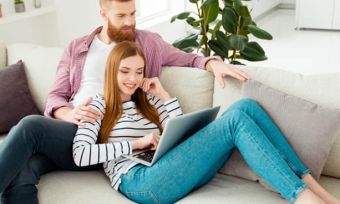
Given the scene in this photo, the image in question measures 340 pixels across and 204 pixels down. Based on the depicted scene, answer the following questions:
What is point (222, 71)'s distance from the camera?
1990 millimetres

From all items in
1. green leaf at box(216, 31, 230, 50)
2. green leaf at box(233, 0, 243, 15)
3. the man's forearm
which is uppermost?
green leaf at box(233, 0, 243, 15)

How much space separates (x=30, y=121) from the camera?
172cm

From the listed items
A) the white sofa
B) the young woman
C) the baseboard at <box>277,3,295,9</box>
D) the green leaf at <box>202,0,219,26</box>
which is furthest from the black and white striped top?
the baseboard at <box>277,3,295,9</box>

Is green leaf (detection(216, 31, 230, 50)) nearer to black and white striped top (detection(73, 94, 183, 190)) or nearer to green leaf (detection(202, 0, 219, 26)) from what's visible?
green leaf (detection(202, 0, 219, 26))

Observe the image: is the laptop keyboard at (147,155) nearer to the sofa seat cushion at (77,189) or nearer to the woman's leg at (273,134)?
the sofa seat cushion at (77,189)

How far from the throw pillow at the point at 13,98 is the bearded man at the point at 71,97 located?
248mm

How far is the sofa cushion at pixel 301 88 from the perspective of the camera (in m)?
1.80

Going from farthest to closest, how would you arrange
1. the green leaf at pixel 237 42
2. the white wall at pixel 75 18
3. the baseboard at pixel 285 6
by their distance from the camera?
1. the baseboard at pixel 285 6
2. the white wall at pixel 75 18
3. the green leaf at pixel 237 42

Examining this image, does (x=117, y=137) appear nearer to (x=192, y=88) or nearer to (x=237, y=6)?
(x=192, y=88)

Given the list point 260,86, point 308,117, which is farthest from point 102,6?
point 308,117

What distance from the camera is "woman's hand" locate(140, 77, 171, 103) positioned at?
6.56ft


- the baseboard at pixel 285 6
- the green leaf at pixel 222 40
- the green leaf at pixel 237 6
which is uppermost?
the green leaf at pixel 237 6

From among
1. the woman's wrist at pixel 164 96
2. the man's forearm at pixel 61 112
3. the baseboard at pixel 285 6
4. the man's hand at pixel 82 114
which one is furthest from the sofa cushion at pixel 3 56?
the baseboard at pixel 285 6

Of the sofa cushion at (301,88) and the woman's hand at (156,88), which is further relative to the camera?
the woman's hand at (156,88)
